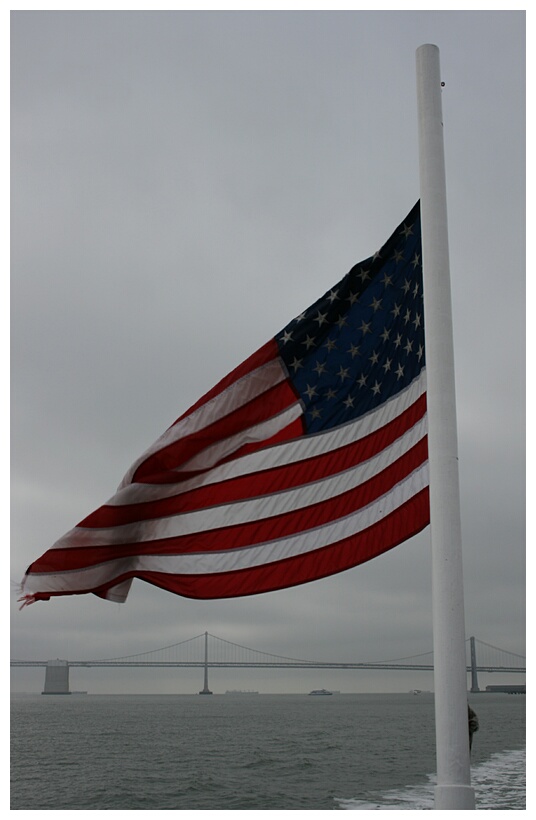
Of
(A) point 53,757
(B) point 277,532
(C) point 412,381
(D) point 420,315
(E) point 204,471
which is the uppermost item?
(D) point 420,315

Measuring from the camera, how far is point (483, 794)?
24.5m

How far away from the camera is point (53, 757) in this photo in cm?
5756

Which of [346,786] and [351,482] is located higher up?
[351,482]

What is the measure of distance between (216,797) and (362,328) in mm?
31354

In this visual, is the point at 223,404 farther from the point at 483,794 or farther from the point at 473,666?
the point at 473,666

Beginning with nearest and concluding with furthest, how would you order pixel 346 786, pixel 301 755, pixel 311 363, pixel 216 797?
pixel 311 363 < pixel 216 797 < pixel 346 786 < pixel 301 755

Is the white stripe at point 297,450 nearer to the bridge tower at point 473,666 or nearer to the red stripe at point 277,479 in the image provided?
the red stripe at point 277,479

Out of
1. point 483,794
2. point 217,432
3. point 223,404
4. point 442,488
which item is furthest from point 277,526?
point 483,794

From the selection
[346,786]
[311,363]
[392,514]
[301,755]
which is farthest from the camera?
[301,755]

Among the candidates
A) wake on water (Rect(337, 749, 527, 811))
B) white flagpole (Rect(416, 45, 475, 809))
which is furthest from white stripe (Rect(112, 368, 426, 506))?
wake on water (Rect(337, 749, 527, 811))

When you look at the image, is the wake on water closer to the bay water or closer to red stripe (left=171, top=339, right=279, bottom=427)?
the bay water

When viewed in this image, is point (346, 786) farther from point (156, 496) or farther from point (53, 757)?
point (156, 496)

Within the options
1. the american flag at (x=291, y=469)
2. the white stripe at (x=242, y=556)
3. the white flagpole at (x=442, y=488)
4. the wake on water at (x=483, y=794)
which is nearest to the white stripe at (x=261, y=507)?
the american flag at (x=291, y=469)

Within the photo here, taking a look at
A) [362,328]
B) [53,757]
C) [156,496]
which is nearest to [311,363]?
[362,328]
